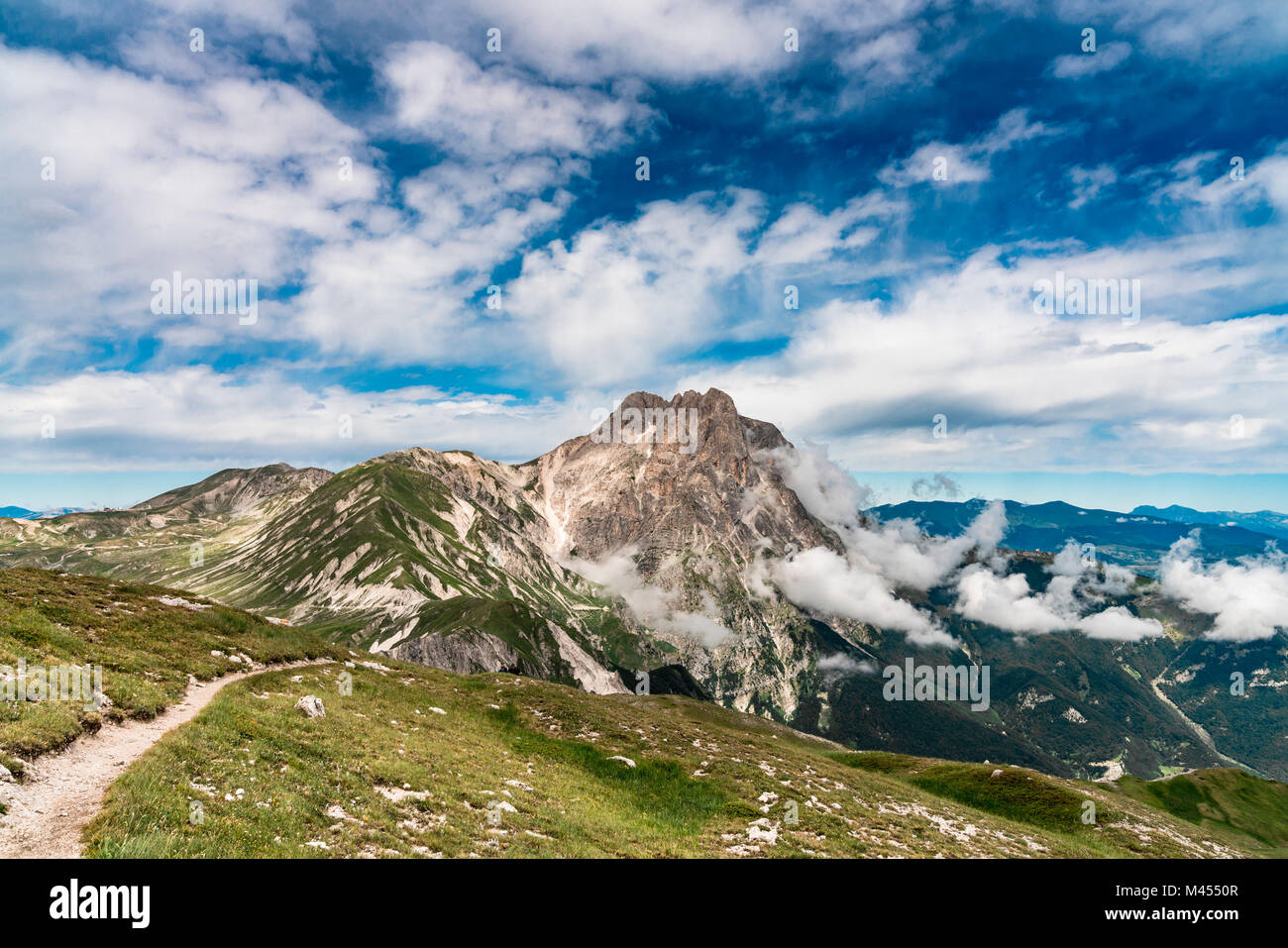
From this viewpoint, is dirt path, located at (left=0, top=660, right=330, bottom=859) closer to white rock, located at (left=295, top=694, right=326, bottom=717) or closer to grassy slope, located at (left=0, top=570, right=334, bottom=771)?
grassy slope, located at (left=0, top=570, right=334, bottom=771)

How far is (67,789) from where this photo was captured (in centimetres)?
1448

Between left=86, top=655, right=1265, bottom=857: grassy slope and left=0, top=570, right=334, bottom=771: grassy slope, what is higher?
left=0, top=570, right=334, bottom=771: grassy slope

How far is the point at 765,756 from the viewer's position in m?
46.2

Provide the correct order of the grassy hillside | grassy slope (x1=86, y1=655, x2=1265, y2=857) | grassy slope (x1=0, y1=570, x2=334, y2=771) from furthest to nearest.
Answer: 1. the grassy hillside
2. grassy slope (x1=0, y1=570, x2=334, y2=771)
3. grassy slope (x1=86, y1=655, x2=1265, y2=857)

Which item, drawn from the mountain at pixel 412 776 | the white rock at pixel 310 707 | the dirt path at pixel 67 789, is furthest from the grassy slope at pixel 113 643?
the white rock at pixel 310 707

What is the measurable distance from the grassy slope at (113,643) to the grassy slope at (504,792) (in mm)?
3118

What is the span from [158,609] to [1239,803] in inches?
7376

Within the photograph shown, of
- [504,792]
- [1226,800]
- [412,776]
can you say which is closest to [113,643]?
[412,776]

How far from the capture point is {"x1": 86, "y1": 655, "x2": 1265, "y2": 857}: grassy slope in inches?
583

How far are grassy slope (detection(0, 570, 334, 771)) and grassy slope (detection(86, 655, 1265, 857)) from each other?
3.12 m

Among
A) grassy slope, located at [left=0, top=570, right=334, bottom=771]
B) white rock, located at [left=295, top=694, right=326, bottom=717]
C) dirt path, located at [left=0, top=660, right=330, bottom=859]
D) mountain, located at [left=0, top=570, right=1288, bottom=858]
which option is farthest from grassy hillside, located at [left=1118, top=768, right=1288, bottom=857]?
dirt path, located at [left=0, top=660, right=330, bottom=859]

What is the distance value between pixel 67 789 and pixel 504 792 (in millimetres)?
14401

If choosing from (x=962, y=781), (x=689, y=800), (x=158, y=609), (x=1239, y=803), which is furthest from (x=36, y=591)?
(x=1239, y=803)

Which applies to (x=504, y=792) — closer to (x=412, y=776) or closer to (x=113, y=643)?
(x=412, y=776)
